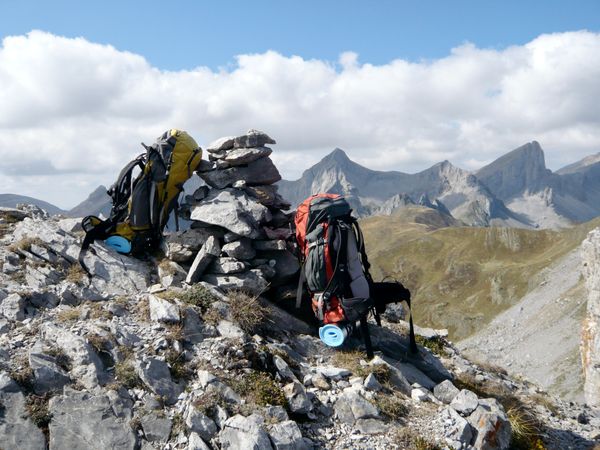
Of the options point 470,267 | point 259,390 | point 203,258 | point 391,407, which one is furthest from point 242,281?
point 470,267

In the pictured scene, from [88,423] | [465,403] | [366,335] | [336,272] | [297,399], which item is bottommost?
[465,403]

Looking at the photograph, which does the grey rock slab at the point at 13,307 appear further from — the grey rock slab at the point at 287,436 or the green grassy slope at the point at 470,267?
the green grassy slope at the point at 470,267

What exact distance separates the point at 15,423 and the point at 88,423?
3.70 feet

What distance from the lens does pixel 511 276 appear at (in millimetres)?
110562

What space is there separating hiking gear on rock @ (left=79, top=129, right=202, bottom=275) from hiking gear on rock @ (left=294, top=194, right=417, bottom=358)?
15.4 feet

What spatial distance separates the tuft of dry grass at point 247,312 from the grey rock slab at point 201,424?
337 cm

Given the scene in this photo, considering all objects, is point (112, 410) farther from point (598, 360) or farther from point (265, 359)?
point (598, 360)

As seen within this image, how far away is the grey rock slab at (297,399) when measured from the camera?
30.5 ft

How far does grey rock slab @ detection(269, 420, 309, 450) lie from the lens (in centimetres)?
815

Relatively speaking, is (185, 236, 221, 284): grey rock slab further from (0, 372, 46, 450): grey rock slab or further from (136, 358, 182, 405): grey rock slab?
(0, 372, 46, 450): grey rock slab

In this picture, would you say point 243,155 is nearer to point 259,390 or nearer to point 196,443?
point 259,390

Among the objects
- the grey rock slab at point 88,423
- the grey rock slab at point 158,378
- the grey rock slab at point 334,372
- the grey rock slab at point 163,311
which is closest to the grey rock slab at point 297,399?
the grey rock slab at point 334,372

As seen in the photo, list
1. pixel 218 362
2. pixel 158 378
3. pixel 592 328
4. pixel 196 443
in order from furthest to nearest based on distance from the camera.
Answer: pixel 592 328, pixel 218 362, pixel 158 378, pixel 196 443

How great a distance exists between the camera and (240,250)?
13.4 m
